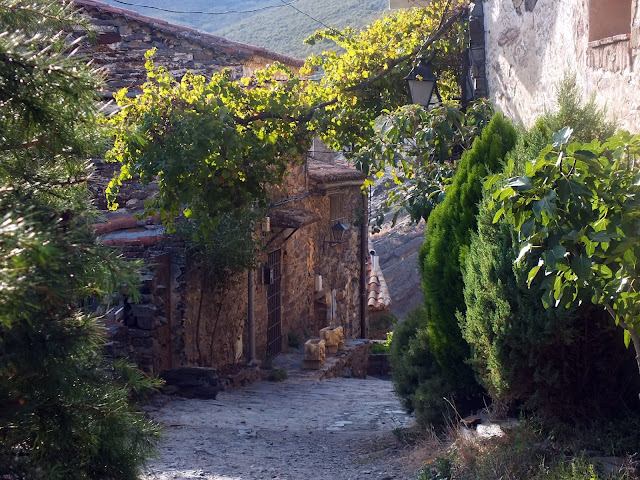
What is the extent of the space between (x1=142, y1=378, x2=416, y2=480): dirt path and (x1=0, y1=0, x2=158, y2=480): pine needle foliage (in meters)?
0.98

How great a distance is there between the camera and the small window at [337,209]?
48.6ft

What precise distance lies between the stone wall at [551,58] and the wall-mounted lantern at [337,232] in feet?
24.2

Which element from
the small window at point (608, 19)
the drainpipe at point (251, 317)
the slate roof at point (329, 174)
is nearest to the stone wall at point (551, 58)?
the small window at point (608, 19)

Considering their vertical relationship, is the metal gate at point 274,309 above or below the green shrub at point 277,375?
above

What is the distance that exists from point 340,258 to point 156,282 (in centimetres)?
771

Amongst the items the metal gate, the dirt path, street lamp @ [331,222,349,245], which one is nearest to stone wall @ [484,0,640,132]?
the dirt path

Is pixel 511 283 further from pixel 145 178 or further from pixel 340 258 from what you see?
pixel 340 258

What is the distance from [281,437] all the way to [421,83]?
372 cm

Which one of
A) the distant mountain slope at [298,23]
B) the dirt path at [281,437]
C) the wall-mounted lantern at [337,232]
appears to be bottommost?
the dirt path at [281,437]

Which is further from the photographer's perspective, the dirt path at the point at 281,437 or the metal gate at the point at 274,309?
the metal gate at the point at 274,309

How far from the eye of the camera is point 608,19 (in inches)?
181

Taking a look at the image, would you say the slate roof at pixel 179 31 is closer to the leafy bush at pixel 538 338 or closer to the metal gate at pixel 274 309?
the metal gate at pixel 274 309

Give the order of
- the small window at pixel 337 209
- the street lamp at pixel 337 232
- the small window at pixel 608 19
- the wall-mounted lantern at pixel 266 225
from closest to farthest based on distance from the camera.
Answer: the small window at pixel 608 19
the wall-mounted lantern at pixel 266 225
the street lamp at pixel 337 232
the small window at pixel 337 209

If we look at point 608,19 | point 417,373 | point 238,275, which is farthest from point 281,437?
point 608,19
